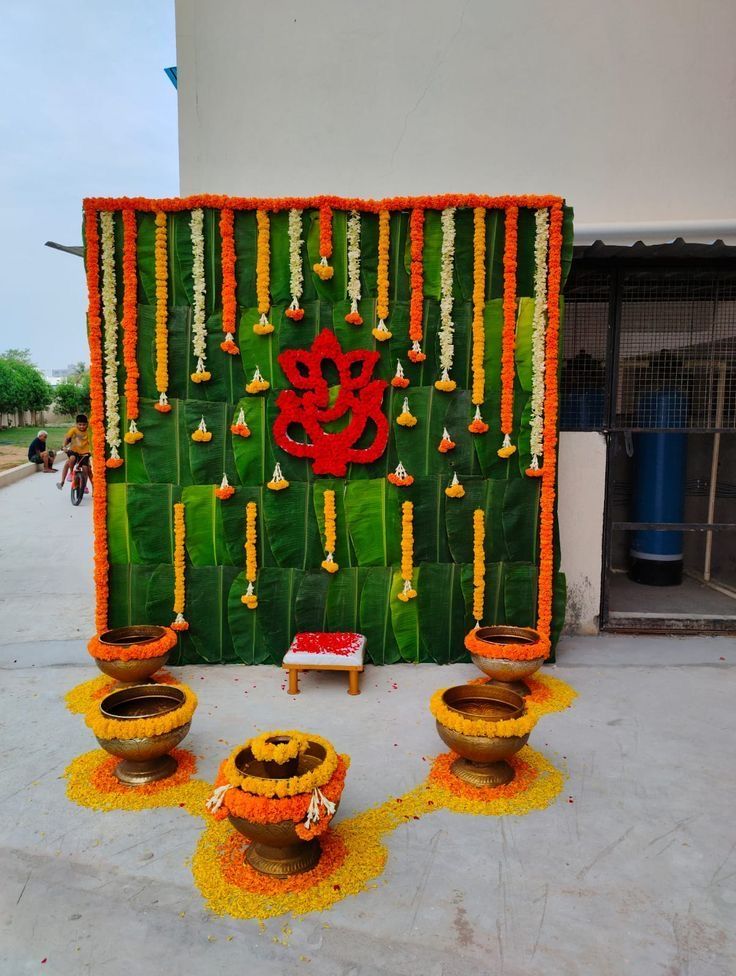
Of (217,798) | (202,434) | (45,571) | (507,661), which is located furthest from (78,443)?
(217,798)

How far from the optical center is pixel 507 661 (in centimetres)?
449

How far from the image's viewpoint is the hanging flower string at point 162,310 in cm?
490

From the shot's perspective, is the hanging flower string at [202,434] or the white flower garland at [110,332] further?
the hanging flower string at [202,434]

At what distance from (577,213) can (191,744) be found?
5765 millimetres

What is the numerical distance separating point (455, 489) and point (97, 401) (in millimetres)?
2773

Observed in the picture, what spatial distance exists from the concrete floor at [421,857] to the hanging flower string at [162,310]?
220 centimetres

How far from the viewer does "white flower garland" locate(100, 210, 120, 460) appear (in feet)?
16.0

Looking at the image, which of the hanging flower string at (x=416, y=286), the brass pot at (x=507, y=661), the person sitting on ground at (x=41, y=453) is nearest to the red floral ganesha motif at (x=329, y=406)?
the hanging flower string at (x=416, y=286)

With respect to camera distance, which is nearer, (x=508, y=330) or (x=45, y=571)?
(x=508, y=330)

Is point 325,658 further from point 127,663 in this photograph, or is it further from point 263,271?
point 263,271

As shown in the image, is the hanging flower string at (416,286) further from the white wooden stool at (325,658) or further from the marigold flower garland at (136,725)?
the marigold flower garland at (136,725)

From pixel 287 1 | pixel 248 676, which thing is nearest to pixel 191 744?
pixel 248 676

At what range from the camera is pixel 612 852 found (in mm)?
2977

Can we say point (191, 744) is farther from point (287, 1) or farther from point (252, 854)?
point (287, 1)
